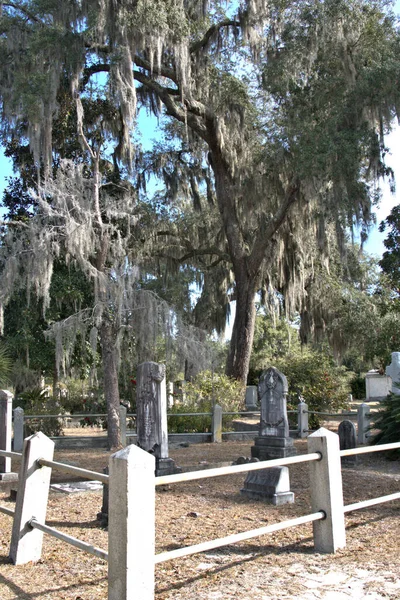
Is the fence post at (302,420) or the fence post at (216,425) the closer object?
the fence post at (216,425)

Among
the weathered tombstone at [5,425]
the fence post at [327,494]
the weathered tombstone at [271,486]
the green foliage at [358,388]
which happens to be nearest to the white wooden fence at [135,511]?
the fence post at [327,494]

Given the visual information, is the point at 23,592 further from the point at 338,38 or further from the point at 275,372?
the point at 338,38

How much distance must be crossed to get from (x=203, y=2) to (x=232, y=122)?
3802 millimetres

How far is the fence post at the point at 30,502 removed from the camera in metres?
5.42

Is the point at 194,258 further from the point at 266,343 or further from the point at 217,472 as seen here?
the point at 217,472

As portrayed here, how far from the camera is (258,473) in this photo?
8.56m

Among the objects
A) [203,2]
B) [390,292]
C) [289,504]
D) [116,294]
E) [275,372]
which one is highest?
[203,2]

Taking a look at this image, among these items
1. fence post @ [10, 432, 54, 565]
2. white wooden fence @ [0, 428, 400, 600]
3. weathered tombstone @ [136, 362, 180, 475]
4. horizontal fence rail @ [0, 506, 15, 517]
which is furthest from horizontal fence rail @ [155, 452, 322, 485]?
weathered tombstone @ [136, 362, 180, 475]

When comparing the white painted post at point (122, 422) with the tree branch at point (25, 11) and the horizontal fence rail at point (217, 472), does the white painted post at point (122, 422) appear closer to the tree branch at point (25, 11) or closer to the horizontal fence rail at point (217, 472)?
the horizontal fence rail at point (217, 472)

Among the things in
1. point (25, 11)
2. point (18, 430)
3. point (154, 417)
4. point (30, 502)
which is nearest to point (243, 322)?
point (18, 430)

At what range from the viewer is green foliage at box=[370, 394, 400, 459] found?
11.9 meters

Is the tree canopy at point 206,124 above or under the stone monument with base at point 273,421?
above

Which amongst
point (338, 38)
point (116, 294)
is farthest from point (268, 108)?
point (116, 294)

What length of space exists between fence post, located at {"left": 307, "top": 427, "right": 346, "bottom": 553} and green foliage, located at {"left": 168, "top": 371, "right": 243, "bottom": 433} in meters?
12.2
